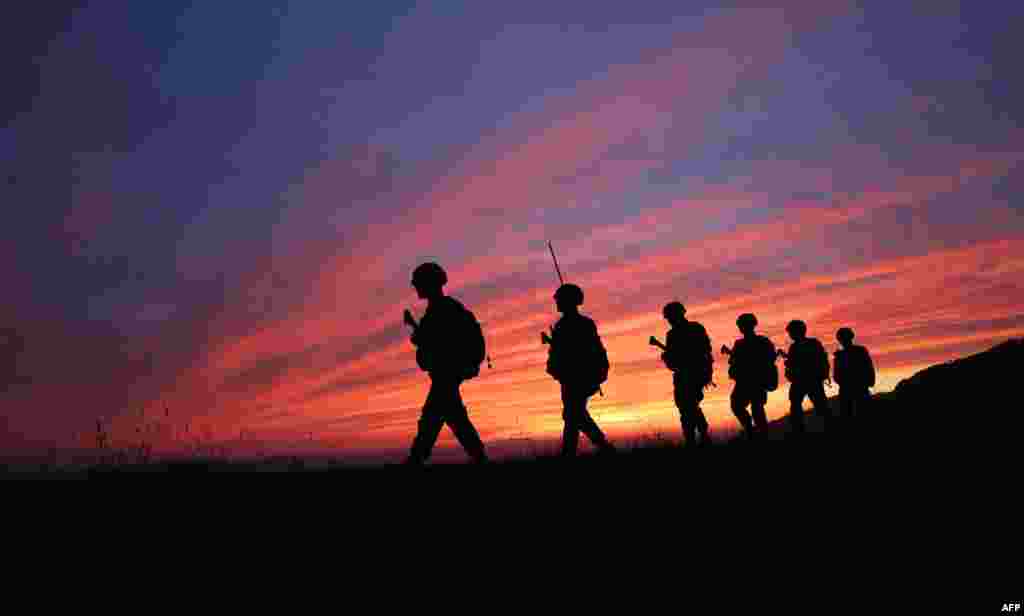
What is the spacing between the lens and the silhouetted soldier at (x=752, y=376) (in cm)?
1235

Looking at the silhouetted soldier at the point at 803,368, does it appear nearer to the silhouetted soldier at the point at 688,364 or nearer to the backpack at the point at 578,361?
the silhouetted soldier at the point at 688,364

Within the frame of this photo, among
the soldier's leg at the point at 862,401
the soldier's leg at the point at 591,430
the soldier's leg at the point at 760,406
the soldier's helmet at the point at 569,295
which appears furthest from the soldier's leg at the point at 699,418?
the soldier's leg at the point at 862,401

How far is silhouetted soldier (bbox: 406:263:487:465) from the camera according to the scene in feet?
23.5

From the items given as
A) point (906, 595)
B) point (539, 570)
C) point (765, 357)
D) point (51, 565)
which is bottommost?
point (906, 595)

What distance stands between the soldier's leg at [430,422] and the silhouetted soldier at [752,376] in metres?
6.99

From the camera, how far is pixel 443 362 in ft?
23.5

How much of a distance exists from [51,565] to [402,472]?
340 centimetres

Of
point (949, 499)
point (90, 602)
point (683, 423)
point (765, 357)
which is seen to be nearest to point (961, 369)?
point (765, 357)

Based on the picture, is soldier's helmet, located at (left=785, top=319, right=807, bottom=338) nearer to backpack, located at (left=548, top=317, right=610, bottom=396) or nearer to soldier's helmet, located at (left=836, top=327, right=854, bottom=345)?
soldier's helmet, located at (left=836, top=327, right=854, bottom=345)

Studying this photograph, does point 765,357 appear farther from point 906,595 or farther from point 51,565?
point 51,565

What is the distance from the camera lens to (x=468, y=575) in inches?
152

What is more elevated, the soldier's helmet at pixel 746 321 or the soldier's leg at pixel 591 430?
the soldier's helmet at pixel 746 321

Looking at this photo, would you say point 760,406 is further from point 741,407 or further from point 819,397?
point 819,397

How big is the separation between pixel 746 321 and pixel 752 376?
1.03 metres
